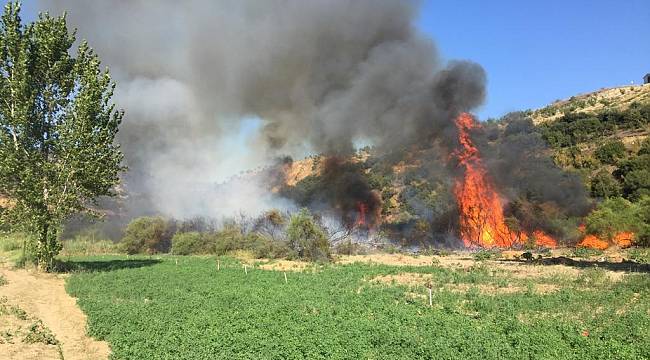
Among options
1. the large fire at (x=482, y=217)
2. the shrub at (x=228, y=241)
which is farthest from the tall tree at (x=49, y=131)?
the large fire at (x=482, y=217)

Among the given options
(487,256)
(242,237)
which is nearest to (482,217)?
(487,256)

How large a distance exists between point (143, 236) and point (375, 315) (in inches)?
1518

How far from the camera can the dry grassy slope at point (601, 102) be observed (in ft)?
227

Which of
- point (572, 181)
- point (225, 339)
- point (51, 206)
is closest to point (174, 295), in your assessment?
point (225, 339)

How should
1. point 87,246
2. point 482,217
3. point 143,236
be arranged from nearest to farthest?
point 482,217
point 143,236
point 87,246

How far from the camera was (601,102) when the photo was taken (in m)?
73.8

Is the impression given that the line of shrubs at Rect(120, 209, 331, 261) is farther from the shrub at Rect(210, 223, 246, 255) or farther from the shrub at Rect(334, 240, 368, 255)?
the shrub at Rect(334, 240, 368, 255)

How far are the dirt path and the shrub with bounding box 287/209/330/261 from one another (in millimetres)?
15698

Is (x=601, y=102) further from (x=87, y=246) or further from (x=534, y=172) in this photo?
(x=87, y=246)

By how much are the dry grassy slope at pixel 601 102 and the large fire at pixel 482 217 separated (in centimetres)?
3597

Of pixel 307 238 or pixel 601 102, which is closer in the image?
pixel 307 238

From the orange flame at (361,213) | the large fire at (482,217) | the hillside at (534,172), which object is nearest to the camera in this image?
the large fire at (482,217)

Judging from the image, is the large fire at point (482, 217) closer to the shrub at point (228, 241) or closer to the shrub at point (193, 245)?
the shrub at point (228, 241)

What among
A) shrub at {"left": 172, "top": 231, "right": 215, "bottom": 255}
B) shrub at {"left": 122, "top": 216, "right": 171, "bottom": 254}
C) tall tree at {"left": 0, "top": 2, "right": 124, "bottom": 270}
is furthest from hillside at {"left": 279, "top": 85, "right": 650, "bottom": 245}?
tall tree at {"left": 0, "top": 2, "right": 124, "bottom": 270}
